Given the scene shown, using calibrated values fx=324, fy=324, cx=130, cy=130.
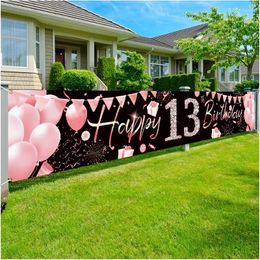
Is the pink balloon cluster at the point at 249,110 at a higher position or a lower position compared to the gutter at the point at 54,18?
lower

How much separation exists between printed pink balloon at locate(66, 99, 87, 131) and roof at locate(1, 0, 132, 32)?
368 inches

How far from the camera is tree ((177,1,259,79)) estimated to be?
18.7 meters

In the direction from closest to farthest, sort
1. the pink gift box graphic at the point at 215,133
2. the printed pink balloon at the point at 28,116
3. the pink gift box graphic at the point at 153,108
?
the printed pink balloon at the point at 28,116, the pink gift box graphic at the point at 153,108, the pink gift box graphic at the point at 215,133

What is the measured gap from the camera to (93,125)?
512 cm

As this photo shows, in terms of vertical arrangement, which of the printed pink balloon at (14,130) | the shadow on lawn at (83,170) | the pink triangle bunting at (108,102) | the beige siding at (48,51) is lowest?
the shadow on lawn at (83,170)

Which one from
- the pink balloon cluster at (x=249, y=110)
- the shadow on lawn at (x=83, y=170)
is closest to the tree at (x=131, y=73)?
the pink balloon cluster at (x=249, y=110)

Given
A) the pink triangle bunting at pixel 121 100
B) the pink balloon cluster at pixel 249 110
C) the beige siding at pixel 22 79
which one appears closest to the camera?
the pink triangle bunting at pixel 121 100

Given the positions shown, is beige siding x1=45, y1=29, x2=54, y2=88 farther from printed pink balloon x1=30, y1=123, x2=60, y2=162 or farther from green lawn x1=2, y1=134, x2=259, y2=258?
printed pink balloon x1=30, y1=123, x2=60, y2=162

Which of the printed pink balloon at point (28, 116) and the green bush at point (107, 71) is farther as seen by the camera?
the green bush at point (107, 71)

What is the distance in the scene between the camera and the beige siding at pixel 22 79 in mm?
12902

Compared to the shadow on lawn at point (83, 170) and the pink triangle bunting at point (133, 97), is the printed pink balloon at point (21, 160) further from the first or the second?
the pink triangle bunting at point (133, 97)

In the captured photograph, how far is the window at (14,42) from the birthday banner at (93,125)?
28.3ft

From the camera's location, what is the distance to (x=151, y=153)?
6957 mm

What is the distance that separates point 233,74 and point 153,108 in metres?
24.1
